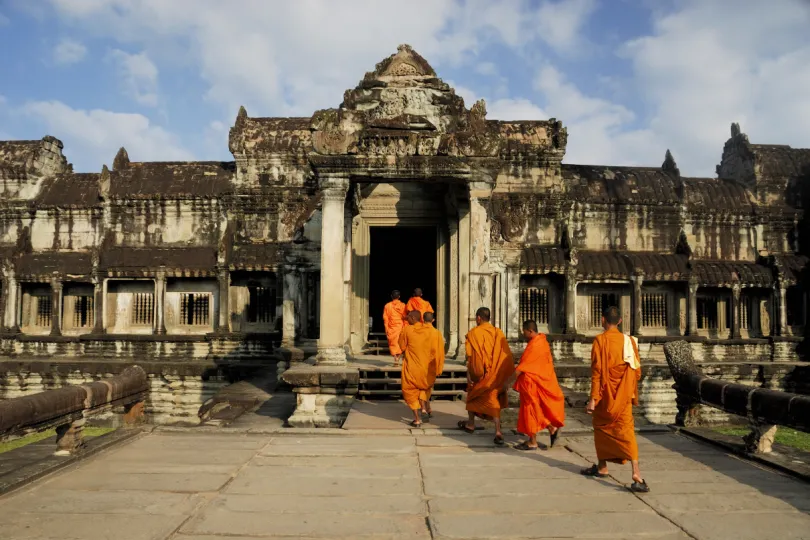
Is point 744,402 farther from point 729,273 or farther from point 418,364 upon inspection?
point 729,273

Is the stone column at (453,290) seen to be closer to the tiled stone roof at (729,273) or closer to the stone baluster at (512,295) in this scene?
the stone baluster at (512,295)

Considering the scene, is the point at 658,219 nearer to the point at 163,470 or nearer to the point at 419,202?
the point at 419,202

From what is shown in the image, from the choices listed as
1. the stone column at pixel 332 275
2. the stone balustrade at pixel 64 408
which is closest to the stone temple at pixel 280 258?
the stone column at pixel 332 275

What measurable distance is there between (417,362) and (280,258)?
10443 mm

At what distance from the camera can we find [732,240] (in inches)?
833

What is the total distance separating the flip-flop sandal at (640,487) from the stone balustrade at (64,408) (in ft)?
16.7

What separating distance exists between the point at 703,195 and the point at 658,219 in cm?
227

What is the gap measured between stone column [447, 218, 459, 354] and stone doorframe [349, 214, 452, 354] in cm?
32

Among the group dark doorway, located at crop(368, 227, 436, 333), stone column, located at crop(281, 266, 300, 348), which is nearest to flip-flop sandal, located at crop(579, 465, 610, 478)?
stone column, located at crop(281, 266, 300, 348)

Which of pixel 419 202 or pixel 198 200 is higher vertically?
pixel 198 200

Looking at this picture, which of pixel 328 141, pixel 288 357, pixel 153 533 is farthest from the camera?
pixel 288 357

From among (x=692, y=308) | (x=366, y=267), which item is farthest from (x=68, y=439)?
(x=692, y=308)

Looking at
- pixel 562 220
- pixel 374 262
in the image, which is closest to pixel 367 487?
pixel 374 262

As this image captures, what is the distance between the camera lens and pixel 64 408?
5820 mm
